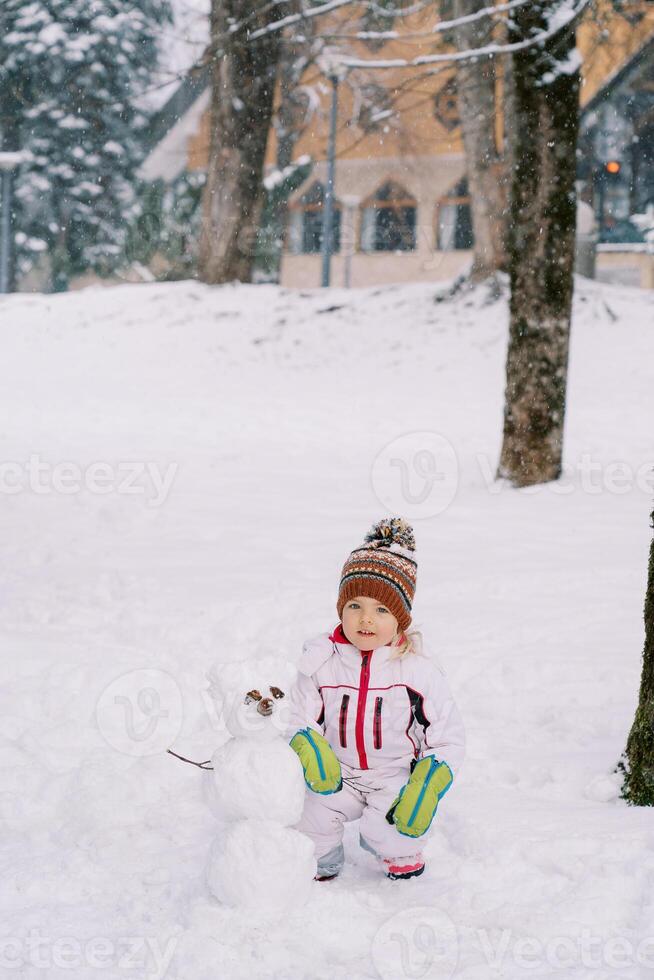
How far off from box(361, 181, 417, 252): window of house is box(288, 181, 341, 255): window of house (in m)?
0.84

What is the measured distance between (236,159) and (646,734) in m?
Result: 18.3

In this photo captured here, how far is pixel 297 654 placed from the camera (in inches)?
214

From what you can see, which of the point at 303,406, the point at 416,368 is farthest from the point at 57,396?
the point at 416,368

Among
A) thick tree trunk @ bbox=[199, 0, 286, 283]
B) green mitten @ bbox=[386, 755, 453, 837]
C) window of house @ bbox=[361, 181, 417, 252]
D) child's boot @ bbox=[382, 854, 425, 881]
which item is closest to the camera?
green mitten @ bbox=[386, 755, 453, 837]

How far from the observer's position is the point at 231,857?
2.83m

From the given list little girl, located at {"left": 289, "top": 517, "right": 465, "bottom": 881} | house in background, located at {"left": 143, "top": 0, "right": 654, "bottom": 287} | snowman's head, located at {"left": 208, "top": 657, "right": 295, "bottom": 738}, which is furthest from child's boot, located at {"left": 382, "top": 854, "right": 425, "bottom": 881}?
house in background, located at {"left": 143, "top": 0, "right": 654, "bottom": 287}

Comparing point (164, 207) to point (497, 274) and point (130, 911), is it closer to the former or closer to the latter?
point (497, 274)

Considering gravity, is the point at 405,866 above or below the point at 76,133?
below

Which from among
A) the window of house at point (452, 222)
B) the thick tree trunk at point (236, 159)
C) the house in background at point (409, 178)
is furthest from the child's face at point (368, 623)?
the window of house at point (452, 222)

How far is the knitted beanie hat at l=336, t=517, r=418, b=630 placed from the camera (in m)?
3.20

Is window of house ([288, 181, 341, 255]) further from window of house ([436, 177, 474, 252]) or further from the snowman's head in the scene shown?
the snowman's head

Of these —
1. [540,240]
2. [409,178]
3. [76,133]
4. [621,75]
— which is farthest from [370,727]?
[76,133]

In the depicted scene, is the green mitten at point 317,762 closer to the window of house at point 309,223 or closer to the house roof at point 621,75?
the house roof at point 621,75

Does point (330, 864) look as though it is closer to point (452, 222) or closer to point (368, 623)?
point (368, 623)
